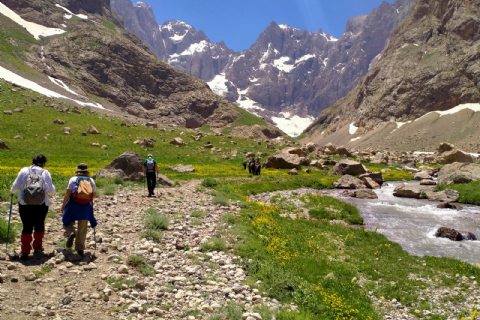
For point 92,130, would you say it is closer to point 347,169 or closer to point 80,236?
point 347,169

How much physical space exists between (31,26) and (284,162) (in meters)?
137

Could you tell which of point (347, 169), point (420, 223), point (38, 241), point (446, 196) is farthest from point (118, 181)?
point (347, 169)

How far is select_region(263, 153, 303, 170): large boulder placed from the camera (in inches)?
1927

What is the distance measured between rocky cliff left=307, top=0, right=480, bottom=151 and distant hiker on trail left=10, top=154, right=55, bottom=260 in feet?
498

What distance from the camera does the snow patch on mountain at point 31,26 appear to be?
403 ft

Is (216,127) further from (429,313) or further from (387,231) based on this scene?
(429,313)

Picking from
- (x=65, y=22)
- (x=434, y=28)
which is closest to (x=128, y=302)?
(x=65, y=22)

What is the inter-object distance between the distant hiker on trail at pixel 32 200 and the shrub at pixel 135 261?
9.02ft

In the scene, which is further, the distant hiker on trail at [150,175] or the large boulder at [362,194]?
the large boulder at [362,194]

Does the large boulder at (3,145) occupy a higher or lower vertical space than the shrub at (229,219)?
higher

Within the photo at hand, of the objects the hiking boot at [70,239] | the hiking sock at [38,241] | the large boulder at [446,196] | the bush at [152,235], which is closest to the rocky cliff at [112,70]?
the bush at [152,235]

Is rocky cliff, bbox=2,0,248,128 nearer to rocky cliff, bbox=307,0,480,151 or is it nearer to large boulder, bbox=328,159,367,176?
large boulder, bbox=328,159,367,176

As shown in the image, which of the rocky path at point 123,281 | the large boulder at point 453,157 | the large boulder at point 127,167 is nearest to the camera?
the rocky path at point 123,281

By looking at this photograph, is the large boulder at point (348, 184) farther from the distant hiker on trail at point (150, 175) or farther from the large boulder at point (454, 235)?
the distant hiker on trail at point (150, 175)
